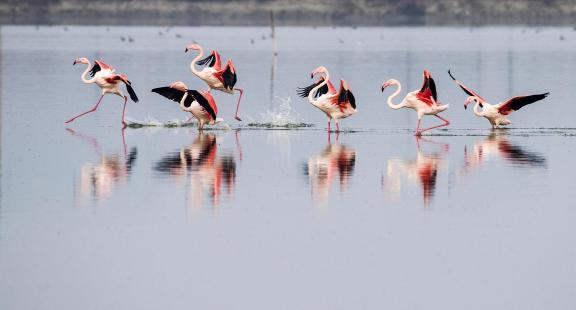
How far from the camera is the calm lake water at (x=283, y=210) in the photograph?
10.4 meters

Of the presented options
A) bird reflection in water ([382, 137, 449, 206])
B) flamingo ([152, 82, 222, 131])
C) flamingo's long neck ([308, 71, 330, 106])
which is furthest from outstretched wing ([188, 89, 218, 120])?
bird reflection in water ([382, 137, 449, 206])

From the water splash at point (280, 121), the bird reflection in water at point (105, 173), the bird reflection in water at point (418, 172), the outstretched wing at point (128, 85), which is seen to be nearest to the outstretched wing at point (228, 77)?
the water splash at point (280, 121)

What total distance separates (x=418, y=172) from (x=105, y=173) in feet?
11.8

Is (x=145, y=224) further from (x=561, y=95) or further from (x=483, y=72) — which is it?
(x=483, y=72)

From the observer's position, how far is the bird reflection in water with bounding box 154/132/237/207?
1444 cm

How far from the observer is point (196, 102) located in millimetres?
20312

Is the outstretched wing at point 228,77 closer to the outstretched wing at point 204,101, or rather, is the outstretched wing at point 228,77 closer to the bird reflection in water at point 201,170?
the outstretched wing at point 204,101

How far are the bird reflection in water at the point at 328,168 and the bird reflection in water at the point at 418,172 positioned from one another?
0.46 meters

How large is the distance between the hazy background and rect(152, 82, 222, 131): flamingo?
86307 mm

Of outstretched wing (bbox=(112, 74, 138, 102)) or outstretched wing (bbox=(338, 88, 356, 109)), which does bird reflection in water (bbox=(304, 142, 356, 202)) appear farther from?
outstretched wing (bbox=(112, 74, 138, 102))

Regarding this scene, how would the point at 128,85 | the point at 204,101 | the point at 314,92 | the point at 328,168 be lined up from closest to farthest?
the point at 328,168, the point at 204,101, the point at 314,92, the point at 128,85

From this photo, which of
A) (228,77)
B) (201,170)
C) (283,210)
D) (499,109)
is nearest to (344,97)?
(499,109)

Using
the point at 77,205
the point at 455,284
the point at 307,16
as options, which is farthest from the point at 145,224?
the point at 307,16

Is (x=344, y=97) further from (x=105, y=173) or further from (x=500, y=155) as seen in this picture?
(x=105, y=173)
